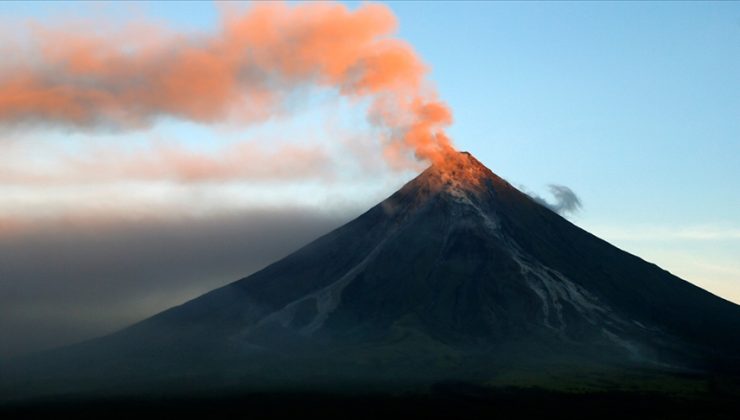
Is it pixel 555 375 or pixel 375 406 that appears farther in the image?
pixel 555 375

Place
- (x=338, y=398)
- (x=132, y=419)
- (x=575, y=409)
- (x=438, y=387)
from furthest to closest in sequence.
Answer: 1. (x=438, y=387)
2. (x=338, y=398)
3. (x=575, y=409)
4. (x=132, y=419)

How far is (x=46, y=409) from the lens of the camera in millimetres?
165625

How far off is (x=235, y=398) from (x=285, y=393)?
9364 mm

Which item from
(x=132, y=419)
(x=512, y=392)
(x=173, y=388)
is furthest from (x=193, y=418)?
(x=512, y=392)

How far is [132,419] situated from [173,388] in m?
41.8

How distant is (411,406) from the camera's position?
16238cm

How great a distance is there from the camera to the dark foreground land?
154 meters

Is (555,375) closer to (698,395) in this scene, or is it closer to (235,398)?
(698,395)

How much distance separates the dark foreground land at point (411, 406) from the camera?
154325mm

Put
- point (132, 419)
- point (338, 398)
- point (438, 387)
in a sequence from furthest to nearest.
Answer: point (438, 387) → point (338, 398) → point (132, 419)

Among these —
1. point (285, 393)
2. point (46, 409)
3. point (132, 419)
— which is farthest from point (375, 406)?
point (46, 409)

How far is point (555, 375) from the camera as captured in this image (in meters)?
196

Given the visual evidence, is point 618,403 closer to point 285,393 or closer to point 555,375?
point 555,375

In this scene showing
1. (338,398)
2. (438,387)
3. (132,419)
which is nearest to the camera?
(132,419)
